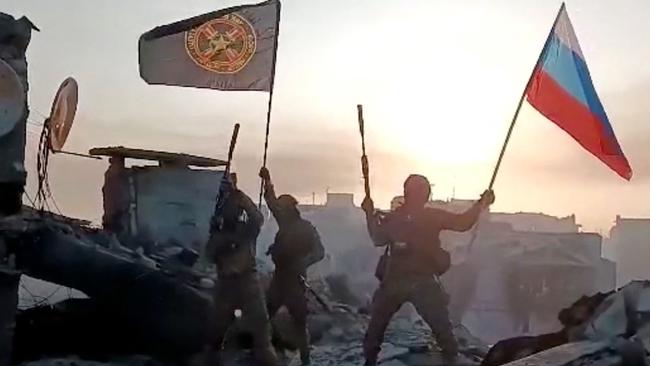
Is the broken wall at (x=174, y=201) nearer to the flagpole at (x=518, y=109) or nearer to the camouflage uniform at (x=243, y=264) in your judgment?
the camouflage uniform at (x=243, y=264)

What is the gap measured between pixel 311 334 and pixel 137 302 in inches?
138

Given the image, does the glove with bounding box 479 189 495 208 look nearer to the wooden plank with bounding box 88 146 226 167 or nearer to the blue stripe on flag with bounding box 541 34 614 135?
the blue stripe on flag with bounding box 541 34 614 135

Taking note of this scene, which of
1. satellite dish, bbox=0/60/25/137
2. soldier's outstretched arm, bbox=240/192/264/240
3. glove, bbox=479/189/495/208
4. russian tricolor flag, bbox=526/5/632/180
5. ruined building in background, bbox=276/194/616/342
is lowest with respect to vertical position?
ruined building in background, bbox=276/194/616/342

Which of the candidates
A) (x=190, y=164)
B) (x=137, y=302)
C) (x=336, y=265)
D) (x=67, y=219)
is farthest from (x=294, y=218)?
(x=336, y=265)

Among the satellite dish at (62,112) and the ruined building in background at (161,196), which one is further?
the ruined building in background at (161,196)

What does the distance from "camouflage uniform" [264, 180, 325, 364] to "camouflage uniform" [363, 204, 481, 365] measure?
100.0 inches

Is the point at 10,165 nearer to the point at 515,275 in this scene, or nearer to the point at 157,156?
the point at 157,156

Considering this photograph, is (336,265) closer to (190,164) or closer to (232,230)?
(190,164)

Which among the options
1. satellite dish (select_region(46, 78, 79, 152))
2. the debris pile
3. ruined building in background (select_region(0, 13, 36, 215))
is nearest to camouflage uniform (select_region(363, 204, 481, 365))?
the debris pile

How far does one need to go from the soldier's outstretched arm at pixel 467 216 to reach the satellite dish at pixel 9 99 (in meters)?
3.79

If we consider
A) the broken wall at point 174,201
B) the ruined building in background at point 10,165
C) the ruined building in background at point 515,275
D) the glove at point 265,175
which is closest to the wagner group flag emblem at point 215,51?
the glove at point 265,175

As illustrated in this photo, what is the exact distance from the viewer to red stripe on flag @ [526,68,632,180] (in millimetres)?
9734

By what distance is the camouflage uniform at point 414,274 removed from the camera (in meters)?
8.95

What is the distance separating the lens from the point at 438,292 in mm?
8945
